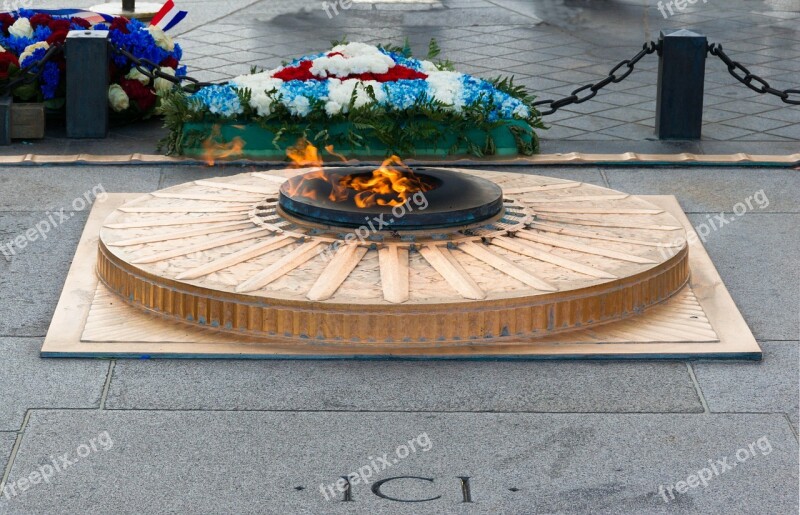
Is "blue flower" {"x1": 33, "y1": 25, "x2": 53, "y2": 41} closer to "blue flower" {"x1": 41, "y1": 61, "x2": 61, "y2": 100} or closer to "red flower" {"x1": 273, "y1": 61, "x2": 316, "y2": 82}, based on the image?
"blue flower" {"x1": 41, "y1": 61, "x2": 61, "y2": 100}

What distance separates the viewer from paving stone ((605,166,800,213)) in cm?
669

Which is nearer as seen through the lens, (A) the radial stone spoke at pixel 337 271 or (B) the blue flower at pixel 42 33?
(A) the radial stone spoke at pixel 337 271

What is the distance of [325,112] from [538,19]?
244 inches

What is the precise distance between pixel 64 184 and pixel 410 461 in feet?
12.1

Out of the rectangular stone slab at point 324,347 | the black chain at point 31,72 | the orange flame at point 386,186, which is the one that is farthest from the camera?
the black chain at point 31,72

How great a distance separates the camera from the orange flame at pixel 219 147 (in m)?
7.55

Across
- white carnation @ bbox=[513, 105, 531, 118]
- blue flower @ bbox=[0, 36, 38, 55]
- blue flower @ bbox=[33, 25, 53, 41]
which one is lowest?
white carnation @ bbox=[513, 105, 531, 118]

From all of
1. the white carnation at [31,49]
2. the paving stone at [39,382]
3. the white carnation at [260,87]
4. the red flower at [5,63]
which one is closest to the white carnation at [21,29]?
the white carnation at [31,49]

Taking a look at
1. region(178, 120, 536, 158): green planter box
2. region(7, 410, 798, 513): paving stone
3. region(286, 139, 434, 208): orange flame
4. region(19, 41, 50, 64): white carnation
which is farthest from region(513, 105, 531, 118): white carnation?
region(7, 410, 798, 513): paving stone

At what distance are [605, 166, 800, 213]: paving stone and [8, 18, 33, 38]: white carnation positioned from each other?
158 inches

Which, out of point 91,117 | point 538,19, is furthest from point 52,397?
point 538,19

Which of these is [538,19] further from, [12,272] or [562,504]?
[562,504]

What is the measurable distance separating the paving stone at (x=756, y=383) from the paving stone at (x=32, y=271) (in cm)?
250

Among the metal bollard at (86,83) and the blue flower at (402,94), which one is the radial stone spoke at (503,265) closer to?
the blue flower at (402,94)
